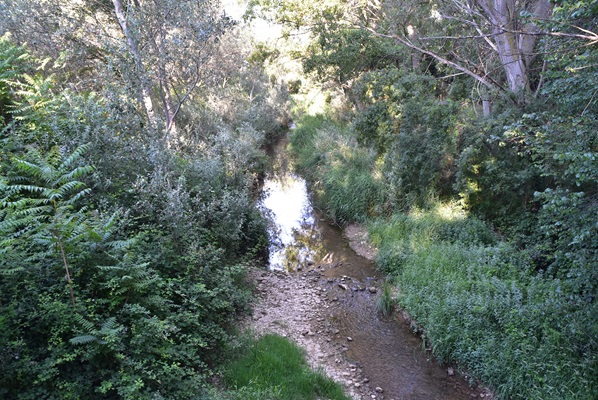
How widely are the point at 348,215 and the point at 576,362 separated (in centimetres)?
807

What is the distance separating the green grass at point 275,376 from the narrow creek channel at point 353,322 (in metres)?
0.56

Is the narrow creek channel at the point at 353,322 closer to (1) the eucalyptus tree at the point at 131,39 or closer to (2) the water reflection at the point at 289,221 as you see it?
(2) the water reflection at the point at 289,221

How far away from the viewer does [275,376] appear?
5.44 meters

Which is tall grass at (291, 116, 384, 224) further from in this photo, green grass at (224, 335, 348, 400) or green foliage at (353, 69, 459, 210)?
green grass at (224, 335, 348, 400)

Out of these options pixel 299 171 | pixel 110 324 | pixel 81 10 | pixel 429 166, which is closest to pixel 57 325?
pixel 110 324

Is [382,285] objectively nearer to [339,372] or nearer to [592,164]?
[339,372]

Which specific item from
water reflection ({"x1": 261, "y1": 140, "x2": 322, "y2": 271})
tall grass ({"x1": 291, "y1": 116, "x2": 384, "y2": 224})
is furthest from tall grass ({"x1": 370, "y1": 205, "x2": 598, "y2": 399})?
tall grass ({"x1": 291, "y1": 116, "x2": 384, "y2": 224})

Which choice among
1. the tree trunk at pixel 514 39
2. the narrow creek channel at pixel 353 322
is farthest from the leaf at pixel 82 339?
the tree trunk at pixel 514 39

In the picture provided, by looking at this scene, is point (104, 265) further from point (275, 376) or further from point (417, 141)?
point (417, 141)

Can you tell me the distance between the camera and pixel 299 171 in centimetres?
1844

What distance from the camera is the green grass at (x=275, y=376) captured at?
16.5ft

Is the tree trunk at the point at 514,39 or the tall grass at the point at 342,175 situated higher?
the tree trunk at the point at 514,39

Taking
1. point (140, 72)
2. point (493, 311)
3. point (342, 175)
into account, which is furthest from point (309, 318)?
point (342, 175)

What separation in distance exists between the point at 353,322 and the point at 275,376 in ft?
8.62
